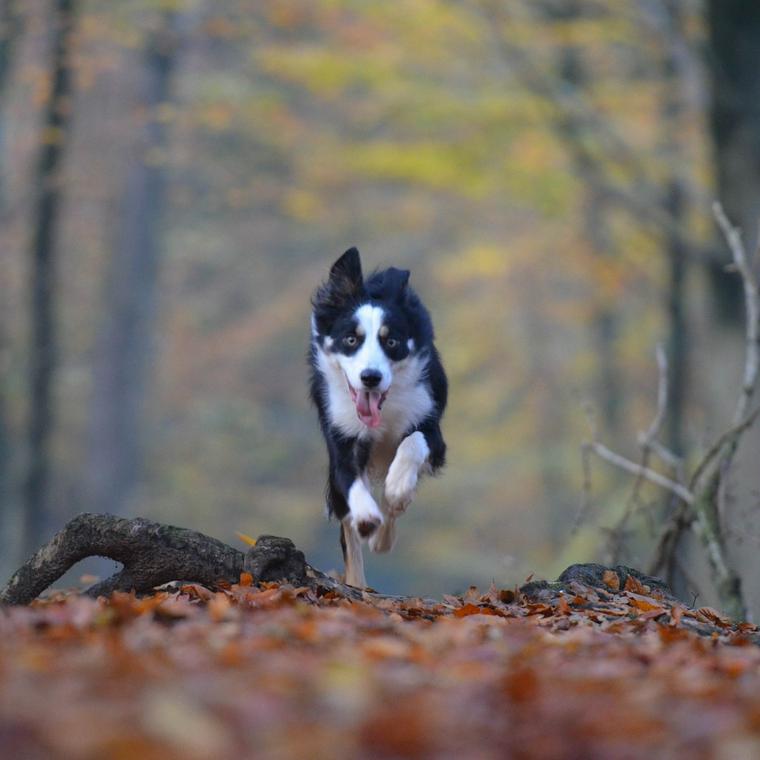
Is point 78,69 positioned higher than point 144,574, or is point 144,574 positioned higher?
point 78,69

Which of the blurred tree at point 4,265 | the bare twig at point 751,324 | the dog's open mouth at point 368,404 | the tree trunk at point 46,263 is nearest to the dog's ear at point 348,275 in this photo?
the dog's open mouth at point 368,404

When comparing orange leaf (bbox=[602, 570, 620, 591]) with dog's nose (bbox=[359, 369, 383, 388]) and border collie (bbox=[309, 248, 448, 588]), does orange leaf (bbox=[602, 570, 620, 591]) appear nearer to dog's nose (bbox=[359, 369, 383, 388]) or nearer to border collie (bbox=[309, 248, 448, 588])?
border collie (bbox=[309, 248, 448, 588])

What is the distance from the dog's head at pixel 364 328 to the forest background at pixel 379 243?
146cm

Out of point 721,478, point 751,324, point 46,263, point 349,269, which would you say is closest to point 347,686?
point 349,269

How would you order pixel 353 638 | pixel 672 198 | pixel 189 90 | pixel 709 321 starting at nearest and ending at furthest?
pixel 353 638 → pixel 709 321 → pixel 672 198 → pixel 189 90

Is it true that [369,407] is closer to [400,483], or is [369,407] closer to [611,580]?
[400,483]

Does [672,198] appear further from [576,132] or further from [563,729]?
[563,729]

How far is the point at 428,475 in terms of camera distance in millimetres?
7992

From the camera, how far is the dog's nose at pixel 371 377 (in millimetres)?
7551

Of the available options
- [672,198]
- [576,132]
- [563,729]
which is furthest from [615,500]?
[563,729]

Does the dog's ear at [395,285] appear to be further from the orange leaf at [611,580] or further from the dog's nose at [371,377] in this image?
the orange leaf at [611,580]

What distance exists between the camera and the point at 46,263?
16344mm

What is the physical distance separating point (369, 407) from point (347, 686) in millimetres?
4358

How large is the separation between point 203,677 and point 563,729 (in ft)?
3.02
